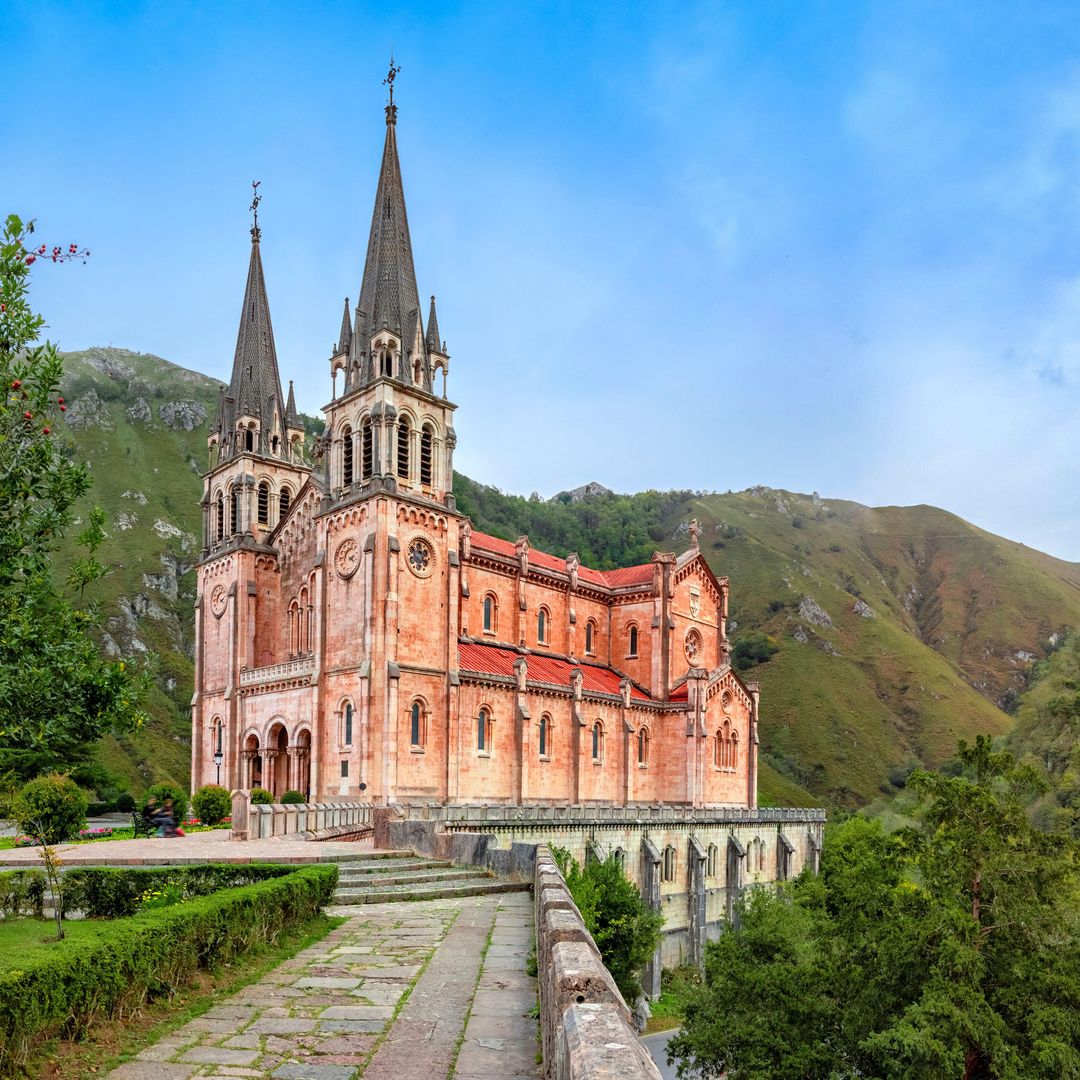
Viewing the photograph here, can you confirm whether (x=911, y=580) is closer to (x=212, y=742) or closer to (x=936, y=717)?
(x=936, y=717)

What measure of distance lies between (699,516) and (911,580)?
42.0 m

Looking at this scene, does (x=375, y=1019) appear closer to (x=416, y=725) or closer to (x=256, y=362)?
(x=416, y=725)

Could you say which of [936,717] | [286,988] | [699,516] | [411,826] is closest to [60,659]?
[286,988]

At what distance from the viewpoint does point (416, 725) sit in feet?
131

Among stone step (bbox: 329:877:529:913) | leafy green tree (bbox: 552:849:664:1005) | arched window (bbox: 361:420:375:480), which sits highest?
arched window (bbox: 361:420:375:480)

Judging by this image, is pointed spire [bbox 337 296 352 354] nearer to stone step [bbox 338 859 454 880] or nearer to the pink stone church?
the pink stone church

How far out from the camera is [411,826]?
2331cm

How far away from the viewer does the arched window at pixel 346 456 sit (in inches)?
1714

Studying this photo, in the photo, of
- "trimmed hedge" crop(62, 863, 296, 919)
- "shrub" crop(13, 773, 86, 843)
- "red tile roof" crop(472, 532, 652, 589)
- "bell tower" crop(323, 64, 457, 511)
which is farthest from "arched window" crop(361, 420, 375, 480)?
"trimmed hedge" crop(62, 863, 296, 919)

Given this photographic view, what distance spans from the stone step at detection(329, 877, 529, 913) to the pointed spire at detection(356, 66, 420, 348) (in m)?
30.6

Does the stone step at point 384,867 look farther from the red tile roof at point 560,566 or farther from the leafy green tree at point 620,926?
the red tile roof at point 560,566

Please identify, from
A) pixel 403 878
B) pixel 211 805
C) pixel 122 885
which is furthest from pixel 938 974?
pixel 211 805

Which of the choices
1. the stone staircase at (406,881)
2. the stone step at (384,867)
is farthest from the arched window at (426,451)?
the stone step at (384,867)

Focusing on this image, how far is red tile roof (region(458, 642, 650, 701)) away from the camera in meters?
44.3
